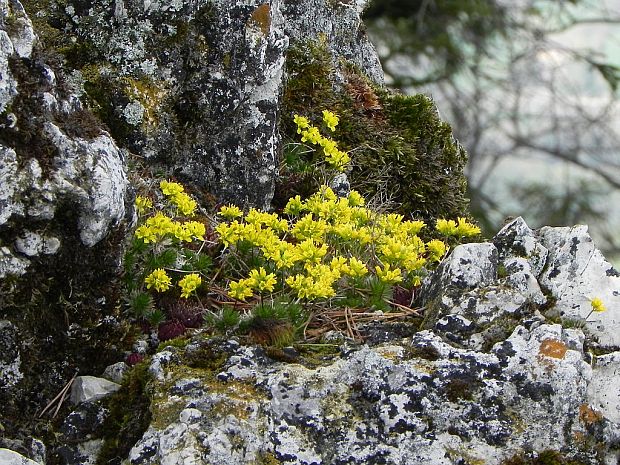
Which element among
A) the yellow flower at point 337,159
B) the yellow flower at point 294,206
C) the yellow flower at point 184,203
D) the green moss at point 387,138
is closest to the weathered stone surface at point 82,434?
the yellow flower at point 184,203

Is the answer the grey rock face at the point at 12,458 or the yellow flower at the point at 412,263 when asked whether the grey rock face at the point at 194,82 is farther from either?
the grey rock face at the point at 12,458

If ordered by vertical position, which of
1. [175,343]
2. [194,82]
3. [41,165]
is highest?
[194,82]

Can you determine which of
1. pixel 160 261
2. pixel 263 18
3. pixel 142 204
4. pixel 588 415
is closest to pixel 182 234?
pixel 160 261

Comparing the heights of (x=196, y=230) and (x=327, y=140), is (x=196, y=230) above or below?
below

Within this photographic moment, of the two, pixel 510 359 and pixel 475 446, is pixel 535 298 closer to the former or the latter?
pixel 510 359

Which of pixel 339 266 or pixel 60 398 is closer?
pixel 60 398

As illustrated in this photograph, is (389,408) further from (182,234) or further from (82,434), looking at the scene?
(182,234)

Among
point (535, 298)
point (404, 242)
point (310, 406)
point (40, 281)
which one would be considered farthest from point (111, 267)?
point (535, 298)

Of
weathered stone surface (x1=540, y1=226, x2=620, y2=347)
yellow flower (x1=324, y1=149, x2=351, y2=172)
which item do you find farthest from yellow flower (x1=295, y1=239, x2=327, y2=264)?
yellow flower (x1=324, y1=149, x2=351, y2=172)
